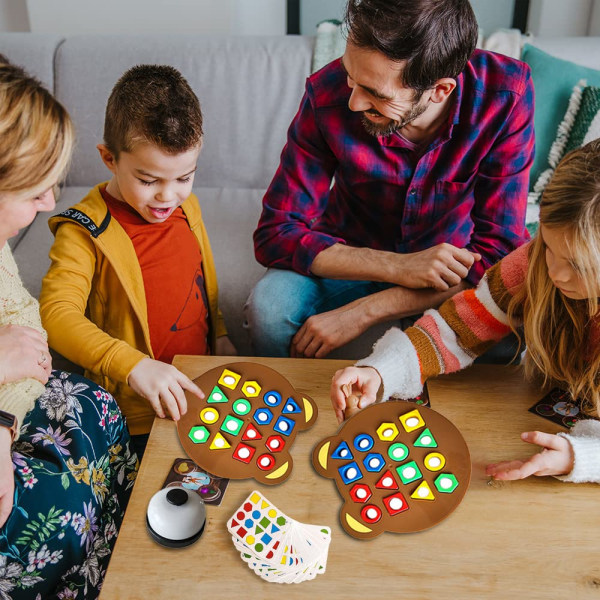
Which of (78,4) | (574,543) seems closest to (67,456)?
(574,543)

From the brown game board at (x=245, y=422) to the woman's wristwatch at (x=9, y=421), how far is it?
0.25 metres

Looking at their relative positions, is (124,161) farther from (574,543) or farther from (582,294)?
(574,543)

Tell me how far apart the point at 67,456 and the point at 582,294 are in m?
0.86

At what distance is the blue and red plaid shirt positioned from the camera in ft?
4.37

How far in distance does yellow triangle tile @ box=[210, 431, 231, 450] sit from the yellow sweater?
206 mm

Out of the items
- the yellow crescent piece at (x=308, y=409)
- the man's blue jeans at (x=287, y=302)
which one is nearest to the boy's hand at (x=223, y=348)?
the man's blue jeans at (x=287, y=302)

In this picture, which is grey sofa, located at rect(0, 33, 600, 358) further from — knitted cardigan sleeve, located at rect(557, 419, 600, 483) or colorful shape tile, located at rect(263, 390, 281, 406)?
knitted cardigan sleeve, located at rect(557, 419, 600, 483)

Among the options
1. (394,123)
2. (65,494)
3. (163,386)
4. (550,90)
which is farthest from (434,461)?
(550,90)

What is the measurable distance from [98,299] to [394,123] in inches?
27.8

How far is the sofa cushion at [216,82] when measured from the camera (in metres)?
2.03

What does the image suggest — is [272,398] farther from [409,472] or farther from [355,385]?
[409,472]

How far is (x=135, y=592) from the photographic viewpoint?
2.60 feet

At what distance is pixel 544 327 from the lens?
107 cm

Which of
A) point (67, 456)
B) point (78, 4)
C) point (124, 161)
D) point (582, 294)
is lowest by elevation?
point (67, 456)
